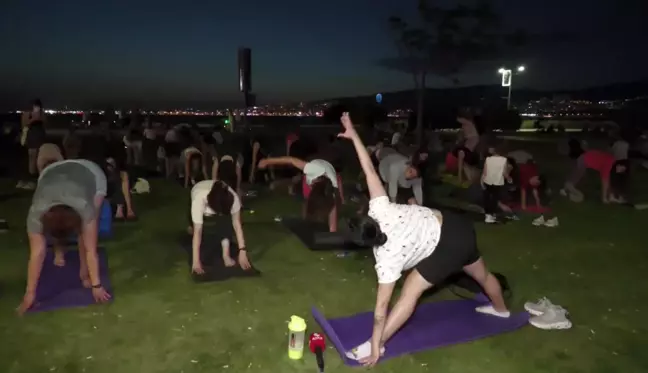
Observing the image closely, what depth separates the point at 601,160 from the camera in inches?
375

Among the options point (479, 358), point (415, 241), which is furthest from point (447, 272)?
point (479, 358)

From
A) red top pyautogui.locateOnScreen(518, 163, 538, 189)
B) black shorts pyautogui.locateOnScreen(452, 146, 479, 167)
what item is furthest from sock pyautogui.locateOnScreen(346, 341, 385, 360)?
black shorts pyautogui.locateOnScreen(452, 146, 479, 167)

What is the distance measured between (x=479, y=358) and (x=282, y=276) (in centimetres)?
233

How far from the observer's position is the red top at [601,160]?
31.1 feet

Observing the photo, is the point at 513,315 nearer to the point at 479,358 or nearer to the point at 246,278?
the point at 479,358

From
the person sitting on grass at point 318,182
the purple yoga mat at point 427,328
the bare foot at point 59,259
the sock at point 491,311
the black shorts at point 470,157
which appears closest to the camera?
the purple yoga mat at point 427,328

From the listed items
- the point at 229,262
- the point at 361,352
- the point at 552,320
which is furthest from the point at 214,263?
the point at 552,320

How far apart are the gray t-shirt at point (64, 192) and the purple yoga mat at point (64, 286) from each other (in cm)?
81

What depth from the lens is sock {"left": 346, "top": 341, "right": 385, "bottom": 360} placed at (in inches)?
145

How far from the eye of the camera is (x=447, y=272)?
362 centimetres

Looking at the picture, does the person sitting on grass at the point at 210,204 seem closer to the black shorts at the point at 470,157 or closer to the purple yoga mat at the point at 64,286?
the purple yoga mat at the point at 64,286

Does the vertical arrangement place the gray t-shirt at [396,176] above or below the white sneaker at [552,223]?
above

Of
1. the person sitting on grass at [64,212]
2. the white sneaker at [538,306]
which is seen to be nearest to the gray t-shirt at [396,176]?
→ the white sneaker at [538,306]

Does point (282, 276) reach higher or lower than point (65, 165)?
lower
